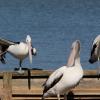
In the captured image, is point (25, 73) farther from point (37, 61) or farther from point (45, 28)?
point (45, 28)

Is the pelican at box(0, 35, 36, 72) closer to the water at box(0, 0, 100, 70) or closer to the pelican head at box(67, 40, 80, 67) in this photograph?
→ the pelican head at box(67, 40, 80, 67)

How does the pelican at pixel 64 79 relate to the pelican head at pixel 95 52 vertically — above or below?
below

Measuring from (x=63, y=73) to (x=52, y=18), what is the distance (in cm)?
2643

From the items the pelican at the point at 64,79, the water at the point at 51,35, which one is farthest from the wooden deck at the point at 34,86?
the water at the point at 51,35

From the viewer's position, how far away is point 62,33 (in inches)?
971

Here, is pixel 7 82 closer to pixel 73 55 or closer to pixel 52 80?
pixel 52 80

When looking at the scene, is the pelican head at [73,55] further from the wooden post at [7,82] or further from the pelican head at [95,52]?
the pelican head at [95,52]

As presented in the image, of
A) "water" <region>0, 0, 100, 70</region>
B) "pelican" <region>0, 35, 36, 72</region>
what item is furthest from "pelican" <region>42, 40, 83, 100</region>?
"water" <region>0, 0, 100, 70</region>

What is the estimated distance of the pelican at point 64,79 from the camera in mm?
7578

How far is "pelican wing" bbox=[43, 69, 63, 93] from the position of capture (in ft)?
24.9

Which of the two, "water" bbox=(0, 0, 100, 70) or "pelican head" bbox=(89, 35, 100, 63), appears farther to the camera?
"water" bbox=(0, 0, 100, 70)

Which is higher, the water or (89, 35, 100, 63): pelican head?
the water

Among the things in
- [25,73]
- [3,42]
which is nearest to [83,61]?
[3,42]

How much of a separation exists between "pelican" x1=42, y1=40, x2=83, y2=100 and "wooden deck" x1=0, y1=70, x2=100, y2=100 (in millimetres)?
302
